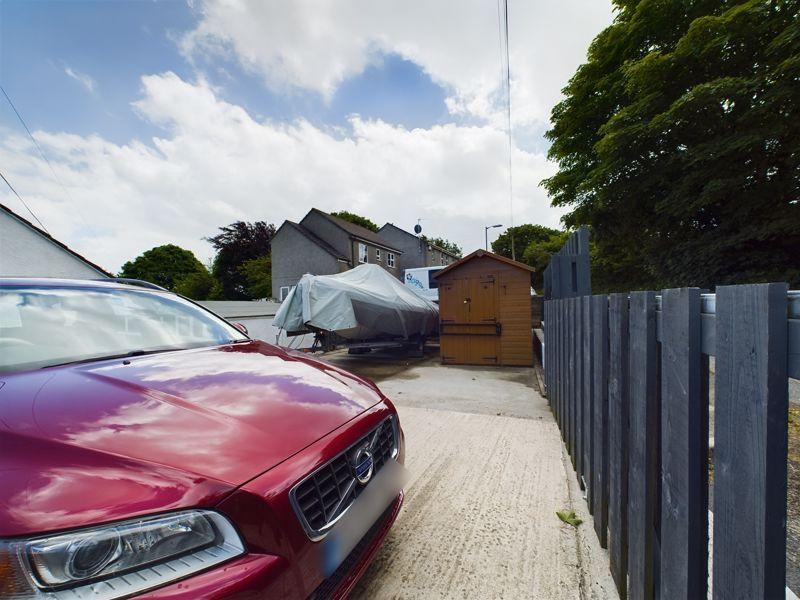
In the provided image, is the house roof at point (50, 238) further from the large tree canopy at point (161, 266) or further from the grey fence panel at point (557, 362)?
the large tree canopy at point (161, 266)

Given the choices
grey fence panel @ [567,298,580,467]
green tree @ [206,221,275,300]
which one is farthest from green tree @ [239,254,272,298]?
grey fence panel @ [567,298,580,467]

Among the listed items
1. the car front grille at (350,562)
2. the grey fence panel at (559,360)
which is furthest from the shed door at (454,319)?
the car front grille at (350,562)

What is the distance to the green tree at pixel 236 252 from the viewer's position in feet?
109

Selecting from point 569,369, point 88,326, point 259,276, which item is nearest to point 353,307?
point 569,369

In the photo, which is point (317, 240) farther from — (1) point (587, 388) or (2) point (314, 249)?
(1) point (587, 388)

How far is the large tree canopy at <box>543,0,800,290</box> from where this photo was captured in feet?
27.6

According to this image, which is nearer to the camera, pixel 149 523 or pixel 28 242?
pixel 149 523

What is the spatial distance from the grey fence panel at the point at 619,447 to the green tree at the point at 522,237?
44.5 metres

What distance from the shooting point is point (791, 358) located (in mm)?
729

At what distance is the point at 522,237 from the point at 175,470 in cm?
4836

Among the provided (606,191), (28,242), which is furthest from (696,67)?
(28,242)

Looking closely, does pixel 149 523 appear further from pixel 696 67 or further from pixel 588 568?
pixel 696 67

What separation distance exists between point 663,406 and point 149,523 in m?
1.65

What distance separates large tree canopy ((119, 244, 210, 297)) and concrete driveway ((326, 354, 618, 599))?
52.3m
